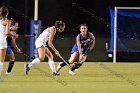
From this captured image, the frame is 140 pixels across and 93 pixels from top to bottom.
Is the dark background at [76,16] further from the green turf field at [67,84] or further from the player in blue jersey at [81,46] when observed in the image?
the green turf field at [67,84]

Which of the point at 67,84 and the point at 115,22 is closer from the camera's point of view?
the point at 67,84

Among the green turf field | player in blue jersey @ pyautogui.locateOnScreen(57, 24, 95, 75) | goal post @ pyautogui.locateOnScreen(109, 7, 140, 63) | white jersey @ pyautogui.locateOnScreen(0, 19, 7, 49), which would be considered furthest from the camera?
goal post @ pyautogui.locateOnScreen(109, 7, 140, 63)

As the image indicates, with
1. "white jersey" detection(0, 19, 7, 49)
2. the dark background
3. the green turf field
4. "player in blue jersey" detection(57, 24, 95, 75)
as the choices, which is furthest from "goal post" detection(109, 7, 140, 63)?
"white jersey" detection(0, 19, 7, 49)

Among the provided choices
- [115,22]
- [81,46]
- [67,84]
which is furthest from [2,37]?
[115,22]

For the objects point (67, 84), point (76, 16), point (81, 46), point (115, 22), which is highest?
point (76, 16)

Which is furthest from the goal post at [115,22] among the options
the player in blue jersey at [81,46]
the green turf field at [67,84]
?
the green turf field at [67,84]

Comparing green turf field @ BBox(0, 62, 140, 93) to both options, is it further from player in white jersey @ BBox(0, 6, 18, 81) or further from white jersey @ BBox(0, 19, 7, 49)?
white jersey @ BBox(0, 19, 7, 49)

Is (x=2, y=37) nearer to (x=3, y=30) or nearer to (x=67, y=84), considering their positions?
(x=3, y=30)

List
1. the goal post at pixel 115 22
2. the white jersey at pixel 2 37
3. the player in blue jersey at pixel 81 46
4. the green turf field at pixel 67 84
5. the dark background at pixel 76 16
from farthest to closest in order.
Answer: the dark background at pixel 76 16 → the goal post at pixel 115 22 → the player in blue jersey at pixel 81 46 → the white jersey at pixel 2 37 → the green turf field at pixel 67 84

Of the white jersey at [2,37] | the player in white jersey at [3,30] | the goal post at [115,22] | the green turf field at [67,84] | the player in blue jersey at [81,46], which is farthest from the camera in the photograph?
the goal post at [115,22]

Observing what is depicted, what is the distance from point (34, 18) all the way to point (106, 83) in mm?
10778

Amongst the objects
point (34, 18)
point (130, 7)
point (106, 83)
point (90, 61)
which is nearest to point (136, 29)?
point (130, 7)

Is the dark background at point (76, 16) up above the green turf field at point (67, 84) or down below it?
above

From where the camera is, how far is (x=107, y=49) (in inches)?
953
